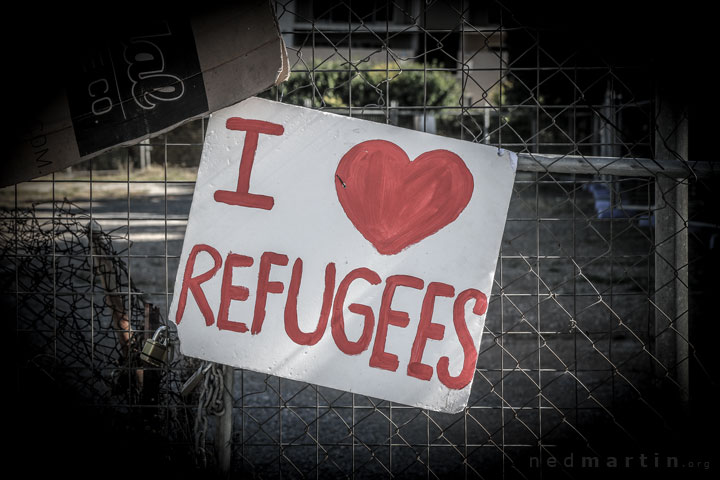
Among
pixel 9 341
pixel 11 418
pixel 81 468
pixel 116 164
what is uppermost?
pixel 116 164

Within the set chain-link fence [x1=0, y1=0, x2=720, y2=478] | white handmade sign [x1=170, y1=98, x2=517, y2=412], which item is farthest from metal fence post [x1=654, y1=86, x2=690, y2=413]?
white handmade sign [x1=170, y1=98, x2=517, y2=412]

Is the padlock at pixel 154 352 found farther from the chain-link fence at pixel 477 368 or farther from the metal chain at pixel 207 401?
the metal chain at pixel 207 401

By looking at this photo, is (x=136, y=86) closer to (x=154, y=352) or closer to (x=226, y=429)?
(x=154, y=352)

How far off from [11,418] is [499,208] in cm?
189

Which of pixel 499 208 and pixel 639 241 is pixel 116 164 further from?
pixel 499 208

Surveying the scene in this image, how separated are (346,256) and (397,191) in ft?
0.87

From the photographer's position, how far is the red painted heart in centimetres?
192

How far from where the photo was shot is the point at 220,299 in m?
1.92

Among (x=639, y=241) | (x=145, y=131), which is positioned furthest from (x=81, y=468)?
(x=639, y=241)

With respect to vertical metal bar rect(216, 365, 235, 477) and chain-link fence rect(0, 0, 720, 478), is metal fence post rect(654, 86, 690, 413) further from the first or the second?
vertical metal bar rect(216, 365, 235, 477)

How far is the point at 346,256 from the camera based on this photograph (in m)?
1.91

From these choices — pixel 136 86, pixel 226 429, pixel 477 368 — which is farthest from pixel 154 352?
pixel 477 368

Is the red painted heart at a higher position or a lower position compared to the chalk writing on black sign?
lower

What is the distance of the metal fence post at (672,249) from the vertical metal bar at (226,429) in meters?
1.52
